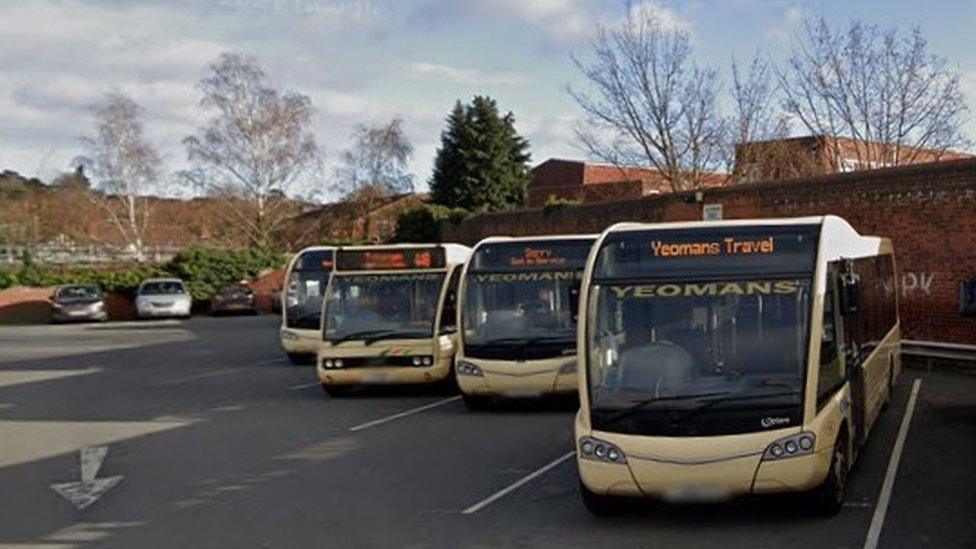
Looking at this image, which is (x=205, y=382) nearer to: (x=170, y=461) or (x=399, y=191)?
(x=170, y=461)

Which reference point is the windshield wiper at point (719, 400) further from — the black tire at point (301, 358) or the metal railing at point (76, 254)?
the metal railing at point (76, 254)

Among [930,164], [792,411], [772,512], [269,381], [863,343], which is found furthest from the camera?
[269,381]

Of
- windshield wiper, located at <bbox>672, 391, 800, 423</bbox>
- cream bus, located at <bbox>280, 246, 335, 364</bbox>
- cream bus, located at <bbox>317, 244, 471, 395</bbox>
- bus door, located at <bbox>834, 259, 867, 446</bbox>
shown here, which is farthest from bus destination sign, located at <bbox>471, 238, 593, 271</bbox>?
cream bus, located at <bbox>280, 246, 335, 364</bbox>

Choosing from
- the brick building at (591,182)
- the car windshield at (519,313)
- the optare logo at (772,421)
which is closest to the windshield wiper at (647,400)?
the optare logo at (772,421)

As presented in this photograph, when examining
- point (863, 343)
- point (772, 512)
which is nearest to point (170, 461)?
point (772, 512)

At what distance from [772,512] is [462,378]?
641cm

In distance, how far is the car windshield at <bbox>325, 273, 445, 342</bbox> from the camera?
16.2 m

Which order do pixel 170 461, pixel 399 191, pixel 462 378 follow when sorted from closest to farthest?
pixel 170 461, pixel 462 378, pixel 399 191

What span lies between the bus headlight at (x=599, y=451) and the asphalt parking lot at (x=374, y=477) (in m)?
0.56

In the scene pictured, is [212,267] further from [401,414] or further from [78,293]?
[401,414]

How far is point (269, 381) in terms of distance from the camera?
66.1ft

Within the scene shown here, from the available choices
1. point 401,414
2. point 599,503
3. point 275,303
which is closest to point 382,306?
point 401,414

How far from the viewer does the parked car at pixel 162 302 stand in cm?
4416

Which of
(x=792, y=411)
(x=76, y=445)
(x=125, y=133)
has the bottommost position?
(x=76, y=445)
